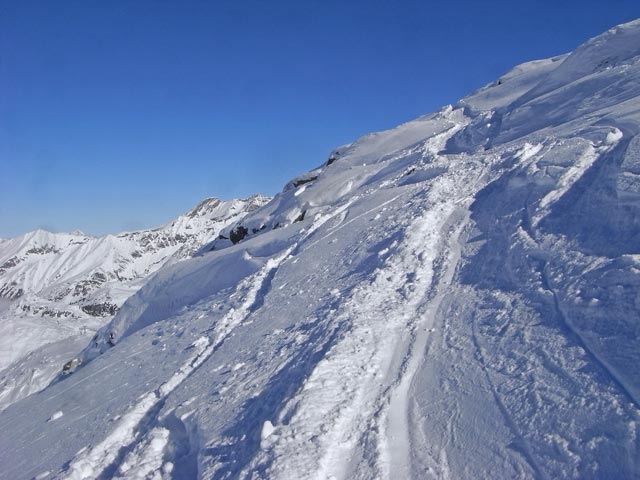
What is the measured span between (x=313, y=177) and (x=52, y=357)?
1803 inches

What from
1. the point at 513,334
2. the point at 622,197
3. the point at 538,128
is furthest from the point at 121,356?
the point at 538,128

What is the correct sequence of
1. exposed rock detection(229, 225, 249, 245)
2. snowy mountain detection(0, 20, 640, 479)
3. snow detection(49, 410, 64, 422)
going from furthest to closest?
1. exposed rock detection(229, 225, 249, 245)
2. snow detection(49, 410, 64, 422)
3. snowy mountain detection(0, 20, 640, 479)

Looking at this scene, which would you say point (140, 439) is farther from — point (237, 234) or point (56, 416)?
point (237, 234)

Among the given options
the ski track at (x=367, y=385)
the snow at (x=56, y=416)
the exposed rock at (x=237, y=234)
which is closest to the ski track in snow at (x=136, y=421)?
the ski track at (x=367, y=385)

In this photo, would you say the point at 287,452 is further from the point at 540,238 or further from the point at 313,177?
the point at 313,177

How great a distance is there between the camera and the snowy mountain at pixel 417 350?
20.1 ft

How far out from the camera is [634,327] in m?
6.95

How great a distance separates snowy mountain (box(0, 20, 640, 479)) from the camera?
614 centimetres

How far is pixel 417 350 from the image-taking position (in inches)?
346

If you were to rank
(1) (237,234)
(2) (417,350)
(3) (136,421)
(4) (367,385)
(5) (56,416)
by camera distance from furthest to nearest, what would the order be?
1. (1) (237,234)
2. (5) (56,416)
3. (3) (136,421)
4. (2) (417,350)
5. (4) (367,385)

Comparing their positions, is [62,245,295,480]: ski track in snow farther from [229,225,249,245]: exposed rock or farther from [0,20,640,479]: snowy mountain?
[229,225,249,245]: exposed rock

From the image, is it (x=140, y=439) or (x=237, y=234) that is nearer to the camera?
(x=140, y=439)

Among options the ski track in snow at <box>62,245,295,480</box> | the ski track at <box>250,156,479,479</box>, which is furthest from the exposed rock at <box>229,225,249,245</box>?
the ski track at <box>250,156,479,479</box>

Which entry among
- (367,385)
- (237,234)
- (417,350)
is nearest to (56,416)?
(367,385)
